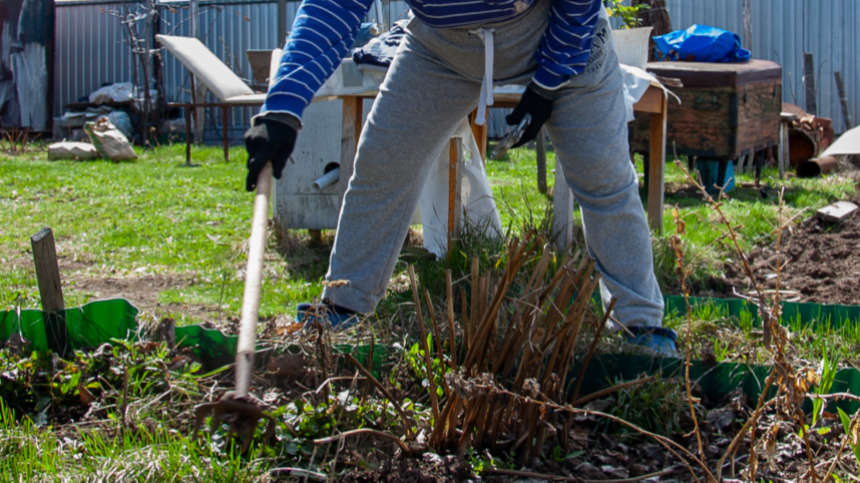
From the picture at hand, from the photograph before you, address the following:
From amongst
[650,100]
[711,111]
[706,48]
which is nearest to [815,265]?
[650,100]

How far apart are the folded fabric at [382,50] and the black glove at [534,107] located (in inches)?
46.4

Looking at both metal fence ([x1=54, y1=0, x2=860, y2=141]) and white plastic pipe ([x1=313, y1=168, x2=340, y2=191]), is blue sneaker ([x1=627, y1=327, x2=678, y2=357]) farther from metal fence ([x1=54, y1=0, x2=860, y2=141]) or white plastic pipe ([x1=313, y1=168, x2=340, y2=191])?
metal fence ([x1=54, y1=0, x2=860, y2=141])

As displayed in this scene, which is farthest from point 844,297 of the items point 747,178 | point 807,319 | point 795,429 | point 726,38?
point 747,178

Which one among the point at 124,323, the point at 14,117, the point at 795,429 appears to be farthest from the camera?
the point at 14,117

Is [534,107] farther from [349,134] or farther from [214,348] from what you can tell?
[349,134]

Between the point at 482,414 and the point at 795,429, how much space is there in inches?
31.1

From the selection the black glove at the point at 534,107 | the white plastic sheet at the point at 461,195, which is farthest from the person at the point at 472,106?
the white plastic sheet at the point at 461,195

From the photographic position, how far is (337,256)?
2578 millimetres

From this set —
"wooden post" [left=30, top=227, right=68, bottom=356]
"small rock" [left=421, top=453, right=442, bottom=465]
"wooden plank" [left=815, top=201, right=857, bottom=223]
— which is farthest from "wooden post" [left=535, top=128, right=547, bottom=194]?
"small rock" [left=421, top=453, right=442, bottom=465]

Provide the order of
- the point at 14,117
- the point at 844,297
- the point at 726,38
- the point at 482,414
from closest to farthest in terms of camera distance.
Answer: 1. the point at 482,414
2. the point at 844,297
3. the point at 726,38
4. the point at 14,117

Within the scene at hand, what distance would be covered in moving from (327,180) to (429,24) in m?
2.09

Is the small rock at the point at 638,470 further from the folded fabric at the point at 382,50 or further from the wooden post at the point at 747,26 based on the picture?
the wooden post at the point at 747,26

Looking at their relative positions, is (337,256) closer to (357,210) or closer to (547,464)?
(357,210)

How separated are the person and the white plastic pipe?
173cm
